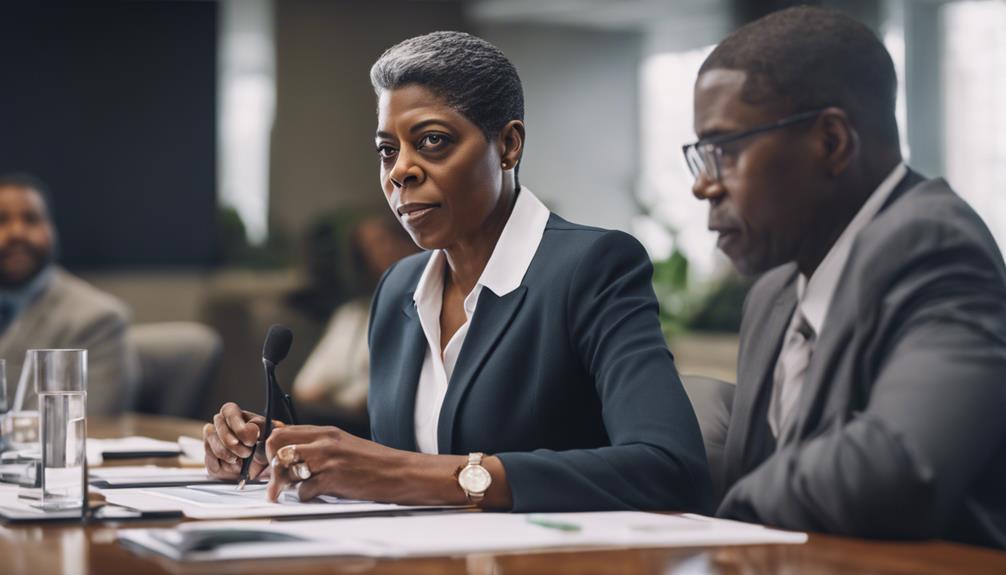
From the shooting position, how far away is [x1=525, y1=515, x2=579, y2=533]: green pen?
134 centimetres

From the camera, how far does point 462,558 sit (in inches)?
47.3

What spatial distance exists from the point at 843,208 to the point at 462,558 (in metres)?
0.65

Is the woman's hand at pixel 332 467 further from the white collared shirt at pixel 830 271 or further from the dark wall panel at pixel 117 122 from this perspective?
the dark wall panel at pixel 117 122

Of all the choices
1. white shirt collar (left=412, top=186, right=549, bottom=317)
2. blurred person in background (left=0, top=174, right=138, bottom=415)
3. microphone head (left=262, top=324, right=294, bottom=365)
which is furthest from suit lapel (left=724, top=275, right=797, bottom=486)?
blurred person in background (left=0, top=174, right=138, bottom=415)

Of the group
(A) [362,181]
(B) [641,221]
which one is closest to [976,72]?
(B) [641,221]

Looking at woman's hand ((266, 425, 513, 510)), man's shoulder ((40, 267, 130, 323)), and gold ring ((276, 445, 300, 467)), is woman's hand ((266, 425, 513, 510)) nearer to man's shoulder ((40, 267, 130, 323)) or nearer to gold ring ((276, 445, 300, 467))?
gold ring ((276, 445, 300, 467))

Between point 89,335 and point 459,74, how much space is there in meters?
2.88

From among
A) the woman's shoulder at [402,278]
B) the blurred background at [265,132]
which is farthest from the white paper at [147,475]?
the blurred background at [265,132]

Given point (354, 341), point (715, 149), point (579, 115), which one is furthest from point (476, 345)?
point (579, 115)

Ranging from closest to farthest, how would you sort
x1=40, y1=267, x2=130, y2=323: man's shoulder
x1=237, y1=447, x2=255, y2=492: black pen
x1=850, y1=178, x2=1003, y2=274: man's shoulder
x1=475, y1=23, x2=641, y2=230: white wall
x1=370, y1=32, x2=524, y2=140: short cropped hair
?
x1=850, y1=178, x2=1003, y2=274: man's shoulder, x1=237, y1=447, x2=255, y2=492: black pen, x1=370, y1=32, x2=524, y2=140: short cropped hair, x1=40, y1=267, x2=130, y2=323: man's shoulder, x1=475, y1=23, x2=641, y2=230: white wall

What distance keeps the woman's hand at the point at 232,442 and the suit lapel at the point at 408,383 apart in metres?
0.23

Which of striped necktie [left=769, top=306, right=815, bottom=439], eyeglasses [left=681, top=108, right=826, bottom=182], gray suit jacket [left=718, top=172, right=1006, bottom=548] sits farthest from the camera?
striped necktie [left=769, top=306, right=815, bottom=439]

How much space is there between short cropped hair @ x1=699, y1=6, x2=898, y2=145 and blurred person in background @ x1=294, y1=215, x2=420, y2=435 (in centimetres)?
449

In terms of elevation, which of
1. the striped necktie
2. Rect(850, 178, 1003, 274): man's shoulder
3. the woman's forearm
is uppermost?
Rect(850, 178, 1003, 274): man's shoulder
